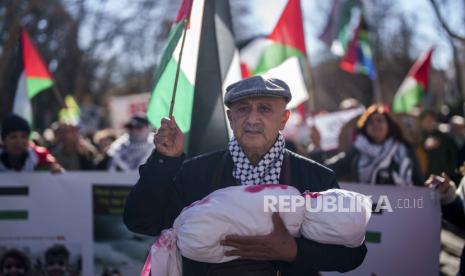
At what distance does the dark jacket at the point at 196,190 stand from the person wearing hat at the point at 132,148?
10.5 feet

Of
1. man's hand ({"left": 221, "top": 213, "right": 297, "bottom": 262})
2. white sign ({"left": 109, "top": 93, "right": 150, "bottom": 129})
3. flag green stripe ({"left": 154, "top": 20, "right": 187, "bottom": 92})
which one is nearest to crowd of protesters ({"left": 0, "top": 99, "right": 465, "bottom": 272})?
man's hand ({"left": 221, "top": 213, "right": 297, "bottom": 262})

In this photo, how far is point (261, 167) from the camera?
2742mm

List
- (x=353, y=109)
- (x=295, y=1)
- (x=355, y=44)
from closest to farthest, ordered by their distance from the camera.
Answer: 1. (x=295, y=1)
2. (x=353, y=109)
3. (x=355, y=44)

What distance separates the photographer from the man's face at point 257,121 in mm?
2756

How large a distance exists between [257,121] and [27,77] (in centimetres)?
490

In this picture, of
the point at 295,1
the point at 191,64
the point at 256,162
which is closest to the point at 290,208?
the point at 256,162

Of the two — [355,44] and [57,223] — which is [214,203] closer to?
[57,223]

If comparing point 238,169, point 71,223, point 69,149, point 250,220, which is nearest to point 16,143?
point 71,223

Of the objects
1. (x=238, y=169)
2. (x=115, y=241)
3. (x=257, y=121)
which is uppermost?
(x=257, y=121)

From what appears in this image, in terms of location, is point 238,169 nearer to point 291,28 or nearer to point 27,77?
point 291,28

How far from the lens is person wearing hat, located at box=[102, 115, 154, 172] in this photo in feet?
19.8

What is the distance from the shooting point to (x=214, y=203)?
2.32 metres

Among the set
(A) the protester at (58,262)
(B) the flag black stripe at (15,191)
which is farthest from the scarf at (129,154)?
(A) the protester at (58,262)

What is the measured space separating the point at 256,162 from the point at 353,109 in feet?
18.4
